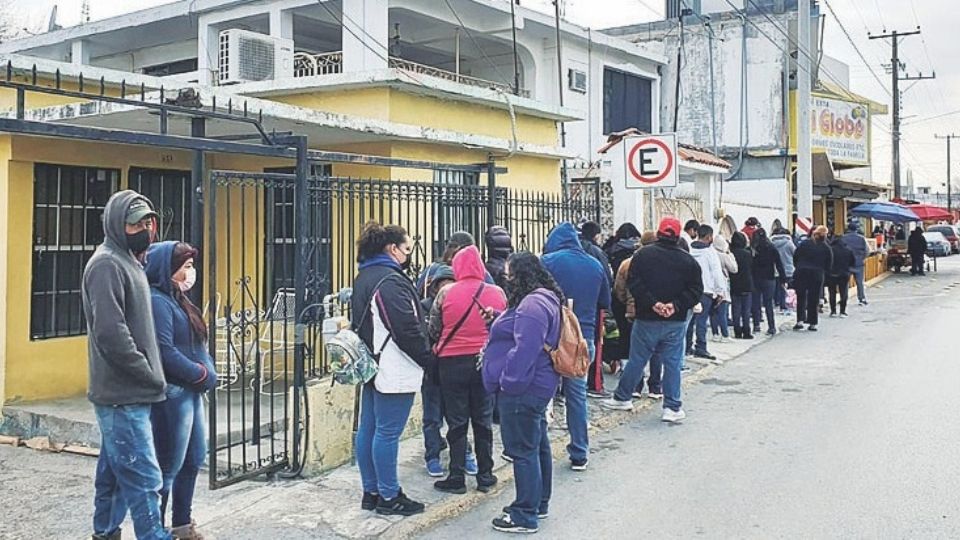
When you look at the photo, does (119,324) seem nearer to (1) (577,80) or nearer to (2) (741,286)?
(2) (741,286)

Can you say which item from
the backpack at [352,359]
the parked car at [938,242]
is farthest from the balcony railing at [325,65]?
the parked car at [938,242]

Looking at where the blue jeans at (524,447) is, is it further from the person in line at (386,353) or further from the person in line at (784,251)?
the person in line at (784,251)

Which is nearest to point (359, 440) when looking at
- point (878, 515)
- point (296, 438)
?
point (296, 438)

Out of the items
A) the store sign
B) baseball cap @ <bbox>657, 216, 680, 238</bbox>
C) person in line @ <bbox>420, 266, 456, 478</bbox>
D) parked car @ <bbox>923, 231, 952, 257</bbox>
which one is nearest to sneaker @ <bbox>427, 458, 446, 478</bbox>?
person in line @ <bbox>420, 266, 456, 478</bbox>

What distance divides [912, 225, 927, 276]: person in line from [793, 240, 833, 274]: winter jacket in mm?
16078

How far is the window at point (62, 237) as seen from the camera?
886cm

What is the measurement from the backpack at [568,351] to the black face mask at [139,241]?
2379mm

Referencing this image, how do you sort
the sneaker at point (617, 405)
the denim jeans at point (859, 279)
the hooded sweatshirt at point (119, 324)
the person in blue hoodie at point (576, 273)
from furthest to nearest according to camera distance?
1. the denim jeans at point (859, 279)
2. the sneaker at point (617, 405)
3. the person in blue hoodie at point (576, 273)
4. the hooded sweatshirt at point (119, 324)

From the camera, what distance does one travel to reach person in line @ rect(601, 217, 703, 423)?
8164mm

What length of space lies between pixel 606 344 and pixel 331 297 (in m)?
4.22

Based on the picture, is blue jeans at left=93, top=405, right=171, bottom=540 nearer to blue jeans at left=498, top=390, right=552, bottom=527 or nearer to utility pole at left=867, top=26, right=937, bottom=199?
blue jeans at left=498, top=390, right=552, bottom=527

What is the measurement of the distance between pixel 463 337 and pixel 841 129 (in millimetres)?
27647

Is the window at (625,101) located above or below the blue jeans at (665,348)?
above

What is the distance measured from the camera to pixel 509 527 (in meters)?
5.45
